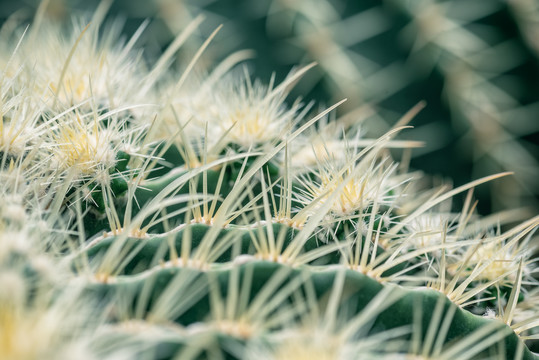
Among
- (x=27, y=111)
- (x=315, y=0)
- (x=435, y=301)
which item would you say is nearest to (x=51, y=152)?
(x=27, y=111)

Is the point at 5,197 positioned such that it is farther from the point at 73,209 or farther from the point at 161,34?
the point at 161,34

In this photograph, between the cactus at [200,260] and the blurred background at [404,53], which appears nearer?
the cactus at [200,260]

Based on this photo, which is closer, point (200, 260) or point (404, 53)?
point (200, 260)

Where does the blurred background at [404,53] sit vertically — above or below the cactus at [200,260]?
above

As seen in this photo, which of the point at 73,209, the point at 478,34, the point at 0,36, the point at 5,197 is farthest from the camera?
the point at 478,34

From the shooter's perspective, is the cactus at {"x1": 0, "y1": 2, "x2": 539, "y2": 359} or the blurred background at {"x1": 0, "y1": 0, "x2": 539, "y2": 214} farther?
the blurred background at {"x1": 0, "y1": 0, "x2": 539, "y2": 214}

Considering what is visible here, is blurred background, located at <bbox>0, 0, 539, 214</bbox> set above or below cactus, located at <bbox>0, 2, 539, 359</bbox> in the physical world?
above

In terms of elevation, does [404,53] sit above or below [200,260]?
above

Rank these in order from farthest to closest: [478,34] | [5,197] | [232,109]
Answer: [478,34] < [232,109] < [5,197]
